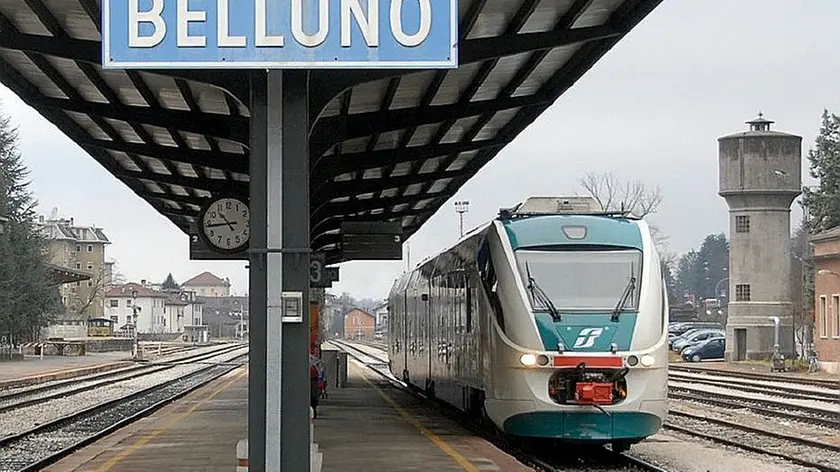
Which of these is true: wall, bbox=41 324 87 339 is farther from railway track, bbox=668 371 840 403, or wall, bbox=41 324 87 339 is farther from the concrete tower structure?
railway track, bbox=668 371 840 403

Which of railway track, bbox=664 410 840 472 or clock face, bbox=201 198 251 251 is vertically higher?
clock face, bbox=201 198 251 251

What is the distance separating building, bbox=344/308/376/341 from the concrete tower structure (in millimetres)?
108591

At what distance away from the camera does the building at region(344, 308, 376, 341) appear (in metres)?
166

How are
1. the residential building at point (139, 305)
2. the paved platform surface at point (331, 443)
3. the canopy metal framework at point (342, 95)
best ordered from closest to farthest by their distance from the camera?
the canopy metal framework at point (342, 95)
the paved platform surface at point (331, 443)
the residential building at point (139, 305)

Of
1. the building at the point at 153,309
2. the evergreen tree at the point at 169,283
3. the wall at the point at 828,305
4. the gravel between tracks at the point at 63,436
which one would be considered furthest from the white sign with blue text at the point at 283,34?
the evergreen tree at the point at 169,283

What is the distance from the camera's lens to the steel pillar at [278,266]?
28.6 ft

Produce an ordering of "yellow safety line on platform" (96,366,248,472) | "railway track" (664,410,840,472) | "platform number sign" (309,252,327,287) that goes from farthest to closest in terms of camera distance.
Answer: "platform number sign" (309,252,327,287) < "railway track" (664,410,840,472) < "yellow safety line on platform" (96,366,248,472)

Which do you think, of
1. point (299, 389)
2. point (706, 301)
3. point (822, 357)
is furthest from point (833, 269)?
point (706, 301)

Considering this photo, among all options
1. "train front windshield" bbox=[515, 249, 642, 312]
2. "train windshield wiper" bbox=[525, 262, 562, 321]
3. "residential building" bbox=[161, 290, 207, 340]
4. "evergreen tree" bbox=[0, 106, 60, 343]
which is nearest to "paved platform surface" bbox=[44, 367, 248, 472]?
"train windshield wiper" bbox=[525, 262, 562, 321]

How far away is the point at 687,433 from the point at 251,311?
12611 millimetres

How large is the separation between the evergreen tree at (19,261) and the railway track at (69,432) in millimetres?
26594

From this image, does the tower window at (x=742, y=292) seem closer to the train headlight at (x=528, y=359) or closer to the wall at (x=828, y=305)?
the wall at (x=828, y=305)

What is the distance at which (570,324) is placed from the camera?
45.9 feet

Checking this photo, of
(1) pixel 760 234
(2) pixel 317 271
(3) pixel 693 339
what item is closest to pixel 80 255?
(3) pixel 693 339
